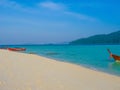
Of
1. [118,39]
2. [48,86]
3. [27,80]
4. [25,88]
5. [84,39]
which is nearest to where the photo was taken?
[25,88]

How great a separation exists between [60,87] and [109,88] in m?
1.47

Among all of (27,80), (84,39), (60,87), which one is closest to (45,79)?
(27,80)

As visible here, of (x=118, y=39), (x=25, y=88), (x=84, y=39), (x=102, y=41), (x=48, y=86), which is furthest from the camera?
(x=84, y=39)

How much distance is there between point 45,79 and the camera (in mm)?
7469

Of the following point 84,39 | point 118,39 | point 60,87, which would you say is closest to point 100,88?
point 60,87

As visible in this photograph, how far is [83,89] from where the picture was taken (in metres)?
6.44

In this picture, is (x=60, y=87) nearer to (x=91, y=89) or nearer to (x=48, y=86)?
(x=48, y=86)

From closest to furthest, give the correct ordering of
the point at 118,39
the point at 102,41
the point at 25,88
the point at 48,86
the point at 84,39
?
the point at 25,88
the point at 48,86
the point at 118,39
the point at 102,41
the point at 84,39

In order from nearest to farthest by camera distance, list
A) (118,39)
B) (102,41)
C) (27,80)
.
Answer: (27,80) < (118,39) < (102,41)

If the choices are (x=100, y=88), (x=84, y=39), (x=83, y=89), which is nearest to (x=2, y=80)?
(x=83, y=89)

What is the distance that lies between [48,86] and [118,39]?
486 feet

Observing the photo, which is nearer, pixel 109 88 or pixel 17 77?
pixel 109 88

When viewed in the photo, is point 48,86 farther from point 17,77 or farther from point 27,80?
point 17,77

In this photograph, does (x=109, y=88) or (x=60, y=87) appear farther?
(x=109, y=88)
